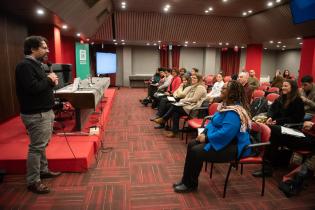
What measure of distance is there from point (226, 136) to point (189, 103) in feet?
7.11

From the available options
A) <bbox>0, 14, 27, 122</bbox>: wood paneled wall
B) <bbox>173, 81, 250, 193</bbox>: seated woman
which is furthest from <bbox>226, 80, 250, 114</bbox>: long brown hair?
<bbox>0, 14, 27, 122</bbox>: wood paneled wall

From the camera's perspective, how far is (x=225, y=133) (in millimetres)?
2344

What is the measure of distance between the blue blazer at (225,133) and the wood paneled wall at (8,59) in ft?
14.2

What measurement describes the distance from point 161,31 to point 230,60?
7122 millimetres

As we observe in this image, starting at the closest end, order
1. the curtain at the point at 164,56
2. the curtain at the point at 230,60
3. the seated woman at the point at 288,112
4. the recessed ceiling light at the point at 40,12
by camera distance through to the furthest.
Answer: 1. the seated woman at the point at 288,112
2. the recessed ceiling light at the point at 40,12
3. the curtain at the point at 164,56
4. the curtain at the point at 230,60

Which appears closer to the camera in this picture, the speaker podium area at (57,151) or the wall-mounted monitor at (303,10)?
the speaker podium area at (57,151)

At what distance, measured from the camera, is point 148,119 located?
6.12 m

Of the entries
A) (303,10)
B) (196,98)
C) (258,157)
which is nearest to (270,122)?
(258,157)

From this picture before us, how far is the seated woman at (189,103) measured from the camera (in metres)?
4.45

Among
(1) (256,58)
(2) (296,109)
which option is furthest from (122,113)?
(1) (256,58)

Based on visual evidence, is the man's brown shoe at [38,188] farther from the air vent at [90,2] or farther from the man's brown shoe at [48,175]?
the air vent at [90,2]

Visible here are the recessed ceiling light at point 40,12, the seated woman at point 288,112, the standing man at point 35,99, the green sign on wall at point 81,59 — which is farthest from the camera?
the green sign on wall at point 81,59

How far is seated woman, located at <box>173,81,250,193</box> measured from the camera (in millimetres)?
2349

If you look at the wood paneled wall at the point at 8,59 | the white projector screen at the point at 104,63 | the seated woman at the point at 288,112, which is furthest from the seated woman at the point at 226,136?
the white projector screen at the point at 104,63
